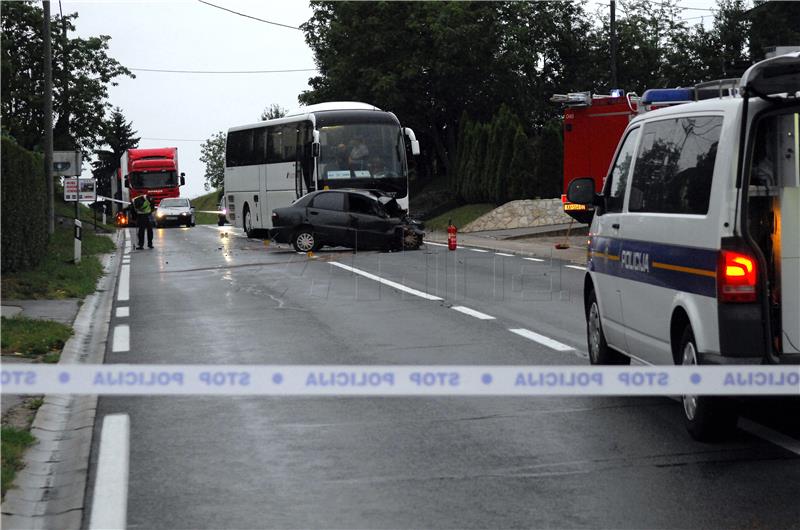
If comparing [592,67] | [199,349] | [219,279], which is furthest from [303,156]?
[592,67]

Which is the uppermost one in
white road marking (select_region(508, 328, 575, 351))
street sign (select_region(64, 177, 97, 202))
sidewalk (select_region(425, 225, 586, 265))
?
street sign (select_region(64, 177, 97, 202))

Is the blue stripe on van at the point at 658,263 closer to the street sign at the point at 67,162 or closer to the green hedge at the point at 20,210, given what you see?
the green hedge at the point at 20,210

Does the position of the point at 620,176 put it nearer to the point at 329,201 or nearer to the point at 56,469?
the point at 56,469

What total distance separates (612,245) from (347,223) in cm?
2155

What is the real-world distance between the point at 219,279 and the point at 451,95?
4079 centimetres

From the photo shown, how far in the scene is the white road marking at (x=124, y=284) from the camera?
66.1 feet

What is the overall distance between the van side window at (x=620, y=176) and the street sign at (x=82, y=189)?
89.0 feet

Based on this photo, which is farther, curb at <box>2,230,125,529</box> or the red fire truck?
the red fire truck

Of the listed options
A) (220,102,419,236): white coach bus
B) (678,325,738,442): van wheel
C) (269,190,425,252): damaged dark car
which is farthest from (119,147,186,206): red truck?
(678,325,738,442): van wheel

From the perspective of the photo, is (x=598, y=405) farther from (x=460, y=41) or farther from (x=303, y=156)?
(x=460, y=41)

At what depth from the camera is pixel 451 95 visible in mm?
62969

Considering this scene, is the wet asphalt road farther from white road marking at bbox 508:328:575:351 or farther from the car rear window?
the car rear window

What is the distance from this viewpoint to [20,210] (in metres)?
21.1

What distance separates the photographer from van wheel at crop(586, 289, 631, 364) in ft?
34.0
